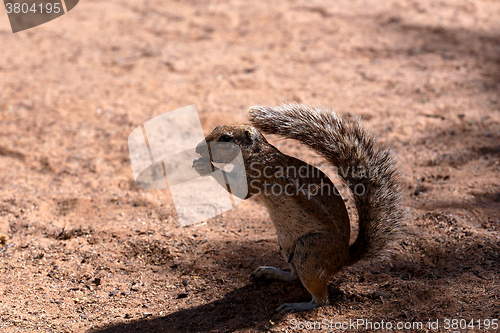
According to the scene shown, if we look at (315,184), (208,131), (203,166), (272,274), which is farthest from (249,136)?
(208,131)

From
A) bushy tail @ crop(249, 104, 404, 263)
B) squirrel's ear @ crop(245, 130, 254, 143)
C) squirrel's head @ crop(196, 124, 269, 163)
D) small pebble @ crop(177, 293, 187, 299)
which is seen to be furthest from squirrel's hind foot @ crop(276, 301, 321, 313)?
squirrel's ear @ crop(245, 130, 254, 143)

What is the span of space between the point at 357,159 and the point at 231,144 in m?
0.88

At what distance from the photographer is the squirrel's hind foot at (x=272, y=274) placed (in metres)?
3.44

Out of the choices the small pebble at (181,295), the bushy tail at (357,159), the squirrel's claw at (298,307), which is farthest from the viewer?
the small pebble at (181,295)

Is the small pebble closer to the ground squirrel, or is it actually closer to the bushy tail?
the ground squirrel

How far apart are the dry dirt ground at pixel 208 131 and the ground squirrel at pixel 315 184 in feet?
1.21

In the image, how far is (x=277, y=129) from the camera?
294 cm

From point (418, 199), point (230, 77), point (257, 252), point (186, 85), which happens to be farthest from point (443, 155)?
point (186, 85)

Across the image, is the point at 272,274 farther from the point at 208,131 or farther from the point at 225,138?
the point at 208,131

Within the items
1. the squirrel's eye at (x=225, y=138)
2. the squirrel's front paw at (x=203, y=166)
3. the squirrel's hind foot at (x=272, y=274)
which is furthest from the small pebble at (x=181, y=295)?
the squirrel's eye at (x=225, y=138)

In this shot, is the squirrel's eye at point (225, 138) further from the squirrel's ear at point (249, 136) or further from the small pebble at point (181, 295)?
the small pebble at point (181, 295)

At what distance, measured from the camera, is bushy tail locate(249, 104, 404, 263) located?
9.61ft

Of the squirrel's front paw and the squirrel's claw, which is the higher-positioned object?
the squirrel's front paw

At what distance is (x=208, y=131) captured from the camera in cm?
561
